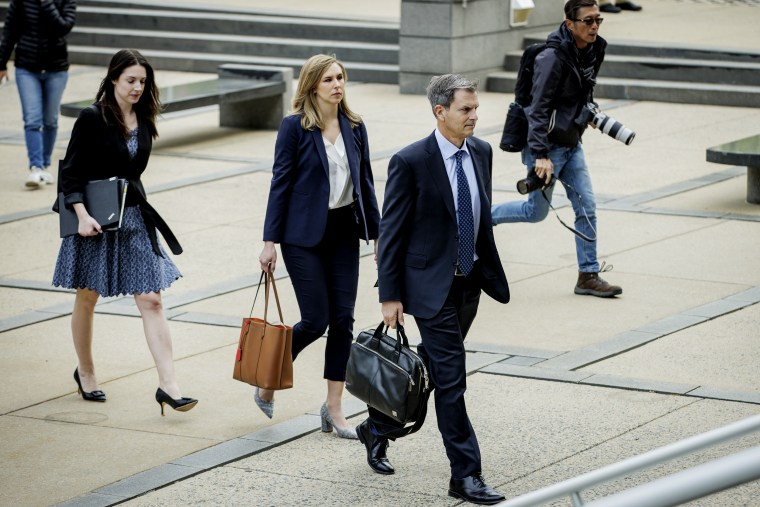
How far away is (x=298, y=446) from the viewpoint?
20.2 feet

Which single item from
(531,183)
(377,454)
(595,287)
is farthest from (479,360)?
(377,454)

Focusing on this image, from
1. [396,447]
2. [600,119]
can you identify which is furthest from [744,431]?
[600,119]

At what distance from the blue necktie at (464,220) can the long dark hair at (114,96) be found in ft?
6.11

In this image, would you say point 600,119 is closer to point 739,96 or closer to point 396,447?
point 396,447

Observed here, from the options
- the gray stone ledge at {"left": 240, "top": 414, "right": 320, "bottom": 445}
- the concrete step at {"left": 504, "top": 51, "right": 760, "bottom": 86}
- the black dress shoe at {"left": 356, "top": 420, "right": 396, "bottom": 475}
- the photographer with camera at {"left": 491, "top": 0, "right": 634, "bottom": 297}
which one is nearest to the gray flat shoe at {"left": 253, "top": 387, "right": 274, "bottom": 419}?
the gray stone ledge at {"left": 240, "top": 414, "right": 320, "bottom": 445}

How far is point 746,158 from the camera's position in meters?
11.1

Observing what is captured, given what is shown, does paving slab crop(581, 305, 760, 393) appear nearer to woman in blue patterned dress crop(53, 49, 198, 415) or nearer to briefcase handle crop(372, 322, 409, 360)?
briefcase handle crop(372, 322, 409, 360)

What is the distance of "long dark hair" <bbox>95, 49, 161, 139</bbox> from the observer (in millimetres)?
6504

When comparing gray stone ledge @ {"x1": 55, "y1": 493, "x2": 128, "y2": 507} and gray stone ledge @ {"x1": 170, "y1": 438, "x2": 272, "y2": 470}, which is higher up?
gray stone ledge @ {"x1": 55, "y1": 493, "x2": 128, "y2": 507}

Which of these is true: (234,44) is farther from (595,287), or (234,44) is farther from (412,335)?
(412,335)

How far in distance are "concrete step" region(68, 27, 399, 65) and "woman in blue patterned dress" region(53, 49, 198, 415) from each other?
45.7ft

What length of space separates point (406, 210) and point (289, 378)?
1.13m

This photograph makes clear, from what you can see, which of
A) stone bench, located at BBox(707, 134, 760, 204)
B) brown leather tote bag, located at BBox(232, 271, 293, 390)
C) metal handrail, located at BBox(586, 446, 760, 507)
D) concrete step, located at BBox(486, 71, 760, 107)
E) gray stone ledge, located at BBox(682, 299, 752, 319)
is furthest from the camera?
concrete step, located at BBox(486, 71, 760, 107)

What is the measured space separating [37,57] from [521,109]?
19.4 ft
